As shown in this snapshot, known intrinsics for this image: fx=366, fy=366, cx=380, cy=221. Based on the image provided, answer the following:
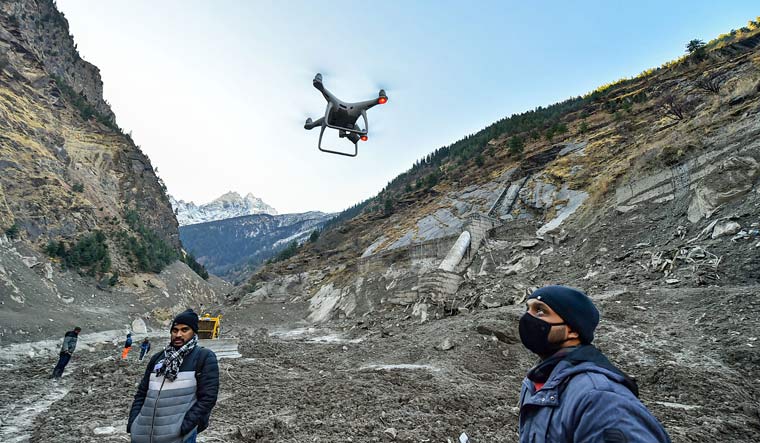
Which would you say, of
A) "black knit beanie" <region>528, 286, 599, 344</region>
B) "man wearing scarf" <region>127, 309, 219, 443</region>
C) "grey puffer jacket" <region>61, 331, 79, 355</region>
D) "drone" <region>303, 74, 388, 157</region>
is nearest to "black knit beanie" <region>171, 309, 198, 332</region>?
"man wearing scarf" <region>127, 309, 219, 443</region>

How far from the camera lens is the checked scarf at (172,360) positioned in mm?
2881

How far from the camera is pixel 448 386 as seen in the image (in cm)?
648

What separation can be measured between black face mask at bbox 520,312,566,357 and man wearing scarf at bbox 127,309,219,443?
2.47 metres

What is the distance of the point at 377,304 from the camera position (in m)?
20.5

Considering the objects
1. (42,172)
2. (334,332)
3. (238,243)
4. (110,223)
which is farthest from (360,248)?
(238,243)

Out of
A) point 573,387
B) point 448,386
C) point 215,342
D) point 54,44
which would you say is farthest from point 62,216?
point 54,44

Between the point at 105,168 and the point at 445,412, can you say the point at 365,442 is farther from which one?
the point at 105,168

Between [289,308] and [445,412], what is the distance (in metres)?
24.7

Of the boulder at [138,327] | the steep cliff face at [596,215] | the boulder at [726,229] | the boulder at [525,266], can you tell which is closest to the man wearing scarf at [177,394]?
the steep cliff face at [596,215]

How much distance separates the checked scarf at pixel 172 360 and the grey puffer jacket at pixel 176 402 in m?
0.03

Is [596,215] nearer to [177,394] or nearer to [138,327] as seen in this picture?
[177,394]

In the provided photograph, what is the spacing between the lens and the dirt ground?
4801 millimetres

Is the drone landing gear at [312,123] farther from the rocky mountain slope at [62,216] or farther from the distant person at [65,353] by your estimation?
the rocky mountain slope at [62,216]

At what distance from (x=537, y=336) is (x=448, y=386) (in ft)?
17.4
